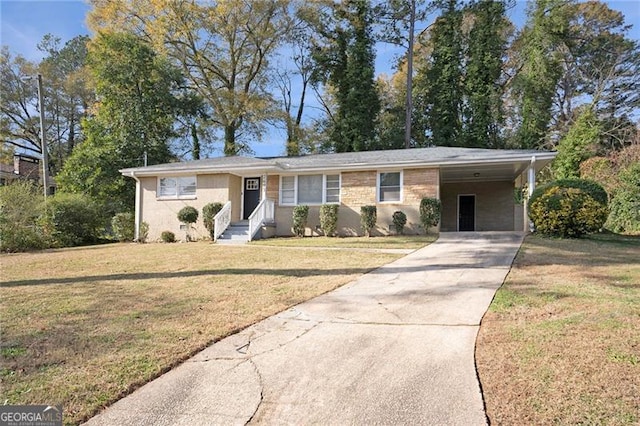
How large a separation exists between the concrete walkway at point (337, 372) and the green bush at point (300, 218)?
9.45 metres

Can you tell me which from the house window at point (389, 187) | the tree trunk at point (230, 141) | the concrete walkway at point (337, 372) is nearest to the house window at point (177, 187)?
the house window at point (389, 187)

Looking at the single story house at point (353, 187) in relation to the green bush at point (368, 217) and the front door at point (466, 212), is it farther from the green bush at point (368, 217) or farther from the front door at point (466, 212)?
the green bush at point (368, 217)

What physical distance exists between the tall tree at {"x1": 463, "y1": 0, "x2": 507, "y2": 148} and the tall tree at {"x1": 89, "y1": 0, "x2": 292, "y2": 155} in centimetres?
1281

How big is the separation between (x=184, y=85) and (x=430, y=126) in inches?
667

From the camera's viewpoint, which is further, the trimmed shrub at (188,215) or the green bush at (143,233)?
the green bush at (143,233)

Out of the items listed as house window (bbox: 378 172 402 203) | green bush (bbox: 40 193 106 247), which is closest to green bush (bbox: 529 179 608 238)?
house window (bbox: 378 172 402 203)

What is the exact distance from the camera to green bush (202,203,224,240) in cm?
1579

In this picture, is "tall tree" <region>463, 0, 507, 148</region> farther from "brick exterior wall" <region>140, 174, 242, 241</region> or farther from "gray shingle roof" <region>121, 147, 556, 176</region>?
"brick exterior wall" <region>140, 174, 242, 241</region>

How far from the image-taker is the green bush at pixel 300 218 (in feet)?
50.2

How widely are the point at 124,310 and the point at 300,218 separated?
10206mm

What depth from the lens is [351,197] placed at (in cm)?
1554

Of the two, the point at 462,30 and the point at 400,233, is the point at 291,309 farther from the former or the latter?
the point at 462,30

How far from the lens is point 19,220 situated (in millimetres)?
14891

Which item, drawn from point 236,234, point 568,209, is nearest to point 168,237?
point 236,234
